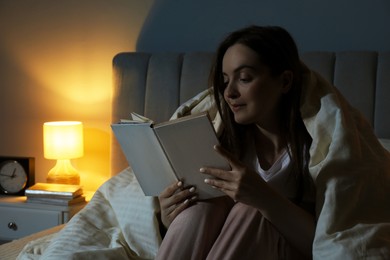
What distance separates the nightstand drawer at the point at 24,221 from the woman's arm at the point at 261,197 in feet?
3.82

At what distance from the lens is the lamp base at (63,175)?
7.95ft

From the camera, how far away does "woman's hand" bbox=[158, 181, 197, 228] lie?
136 centimetres

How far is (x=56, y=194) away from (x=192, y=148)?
3.75 feet

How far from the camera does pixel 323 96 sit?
1.42 meters

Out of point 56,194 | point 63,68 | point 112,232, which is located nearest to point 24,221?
point 56,194

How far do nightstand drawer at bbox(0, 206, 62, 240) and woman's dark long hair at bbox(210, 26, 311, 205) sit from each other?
1.03 m

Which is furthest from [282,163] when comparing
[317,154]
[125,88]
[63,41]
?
[63,41]

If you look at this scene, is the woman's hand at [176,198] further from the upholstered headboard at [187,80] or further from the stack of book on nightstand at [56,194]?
the stack of book on nightstand at [56,194]

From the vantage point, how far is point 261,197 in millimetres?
1264

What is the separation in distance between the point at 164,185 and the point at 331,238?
0.43 meters

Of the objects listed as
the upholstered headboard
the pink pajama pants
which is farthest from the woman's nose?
the upholstered headboard

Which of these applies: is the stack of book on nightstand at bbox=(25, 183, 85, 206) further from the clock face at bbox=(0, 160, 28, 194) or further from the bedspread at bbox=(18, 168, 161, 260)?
the bedspread at bbox=(18, 168, 161, 260)

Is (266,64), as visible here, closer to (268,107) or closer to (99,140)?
(268,107)

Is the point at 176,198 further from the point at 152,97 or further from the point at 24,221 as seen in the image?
the point at 24,221
